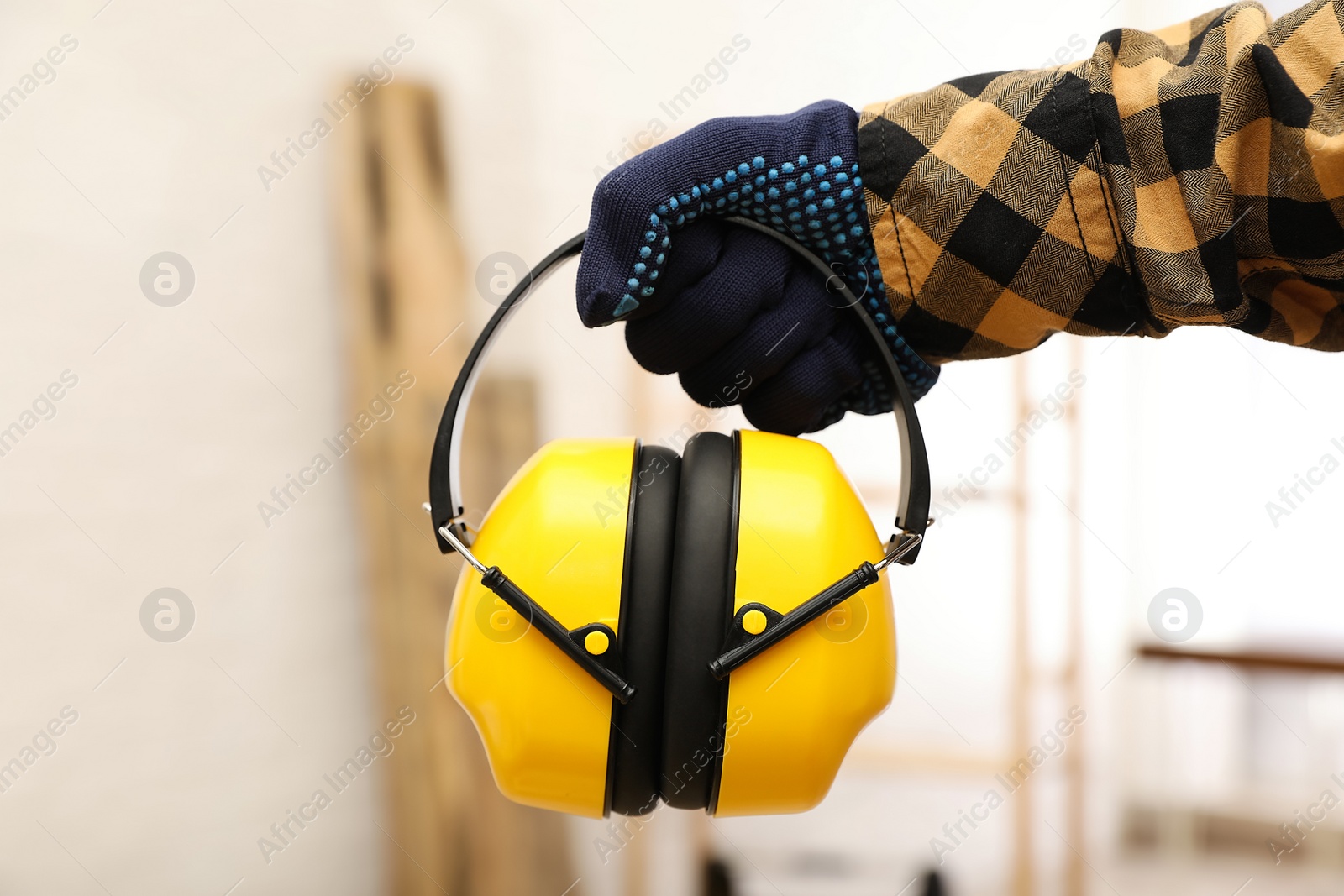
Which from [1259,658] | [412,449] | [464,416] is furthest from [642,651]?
[1259,658]

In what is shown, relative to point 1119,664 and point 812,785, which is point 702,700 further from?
point 1119,664

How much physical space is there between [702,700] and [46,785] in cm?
105

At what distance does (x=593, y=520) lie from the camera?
450mm

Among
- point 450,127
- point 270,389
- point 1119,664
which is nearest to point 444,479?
point 270,389

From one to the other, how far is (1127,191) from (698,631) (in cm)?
37

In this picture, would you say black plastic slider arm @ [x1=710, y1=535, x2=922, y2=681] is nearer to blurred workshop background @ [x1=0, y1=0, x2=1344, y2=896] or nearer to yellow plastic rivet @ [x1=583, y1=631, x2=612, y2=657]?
yellow plastic rivet @ [x1=583, y1=631, x2=612, y2=657]
